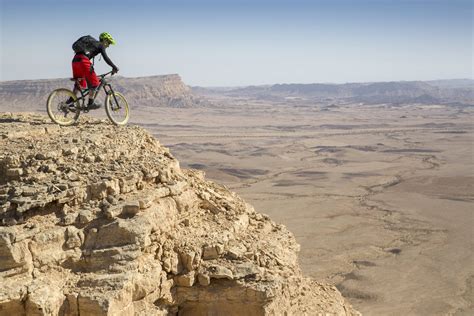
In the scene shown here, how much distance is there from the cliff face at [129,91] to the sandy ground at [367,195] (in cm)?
2828

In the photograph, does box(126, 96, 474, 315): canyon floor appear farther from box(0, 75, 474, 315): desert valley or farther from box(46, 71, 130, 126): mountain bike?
box(46, 71, 130, 126): mountain bike

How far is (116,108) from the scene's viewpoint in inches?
368

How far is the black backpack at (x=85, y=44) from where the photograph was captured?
26.3ft

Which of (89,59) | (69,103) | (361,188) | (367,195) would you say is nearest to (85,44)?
(89,59)

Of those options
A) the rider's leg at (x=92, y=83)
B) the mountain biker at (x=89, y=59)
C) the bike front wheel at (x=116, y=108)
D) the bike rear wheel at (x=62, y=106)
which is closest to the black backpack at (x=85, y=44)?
the mountain biker at (x=89, y=59)

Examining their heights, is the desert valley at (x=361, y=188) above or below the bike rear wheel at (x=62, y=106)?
below

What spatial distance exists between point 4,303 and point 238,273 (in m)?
2.75

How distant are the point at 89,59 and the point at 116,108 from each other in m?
1.26

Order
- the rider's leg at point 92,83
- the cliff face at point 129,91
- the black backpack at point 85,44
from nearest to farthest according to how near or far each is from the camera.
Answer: the black backpack at point 85,44 < the rider's leg at point 92,83 < the cliff face at point 129,91

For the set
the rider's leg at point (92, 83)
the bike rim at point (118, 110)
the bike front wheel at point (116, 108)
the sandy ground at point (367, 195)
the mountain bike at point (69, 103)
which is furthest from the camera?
the sandy ground at point (367, 195)

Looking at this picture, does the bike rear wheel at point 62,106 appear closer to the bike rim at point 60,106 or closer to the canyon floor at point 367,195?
the bike rim at point 60,106

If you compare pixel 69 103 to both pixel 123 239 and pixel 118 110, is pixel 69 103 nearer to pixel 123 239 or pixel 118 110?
pixel 118 110

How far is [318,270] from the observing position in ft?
71.7

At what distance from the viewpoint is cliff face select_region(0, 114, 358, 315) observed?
17.8ft
